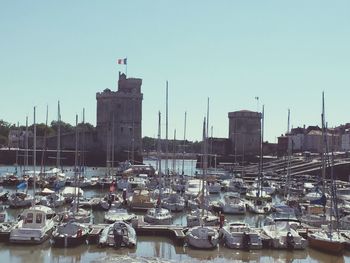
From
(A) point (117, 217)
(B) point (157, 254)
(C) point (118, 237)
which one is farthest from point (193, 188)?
(B) point (157, 254)

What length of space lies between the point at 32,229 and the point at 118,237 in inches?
166

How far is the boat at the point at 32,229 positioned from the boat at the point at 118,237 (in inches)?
113

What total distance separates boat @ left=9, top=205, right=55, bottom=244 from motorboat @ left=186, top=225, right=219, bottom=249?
23.1 ft

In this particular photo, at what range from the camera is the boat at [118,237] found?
26.9m

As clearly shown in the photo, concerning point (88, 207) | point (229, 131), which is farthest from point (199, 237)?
point (229, 131)

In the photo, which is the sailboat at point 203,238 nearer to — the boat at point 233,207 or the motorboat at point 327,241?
the motorboat at point 327,241

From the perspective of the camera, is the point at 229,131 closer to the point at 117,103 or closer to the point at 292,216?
the point at 117,103

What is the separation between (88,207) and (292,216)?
14342mm

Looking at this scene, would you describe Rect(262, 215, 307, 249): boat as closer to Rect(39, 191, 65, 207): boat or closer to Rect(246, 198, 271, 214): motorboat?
Rect(246, 198, 271, 214): motorboat

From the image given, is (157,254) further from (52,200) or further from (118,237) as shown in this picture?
(52,200)

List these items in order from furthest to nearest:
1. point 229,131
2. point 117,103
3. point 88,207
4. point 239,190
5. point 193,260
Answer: point 229,131
point 117,103
point 239,190
point 88,207
point 193,260

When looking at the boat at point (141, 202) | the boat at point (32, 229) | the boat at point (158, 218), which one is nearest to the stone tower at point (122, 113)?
the boat at point (141, 202)

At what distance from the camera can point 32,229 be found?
1083 inches

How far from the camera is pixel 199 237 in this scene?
2728cm
